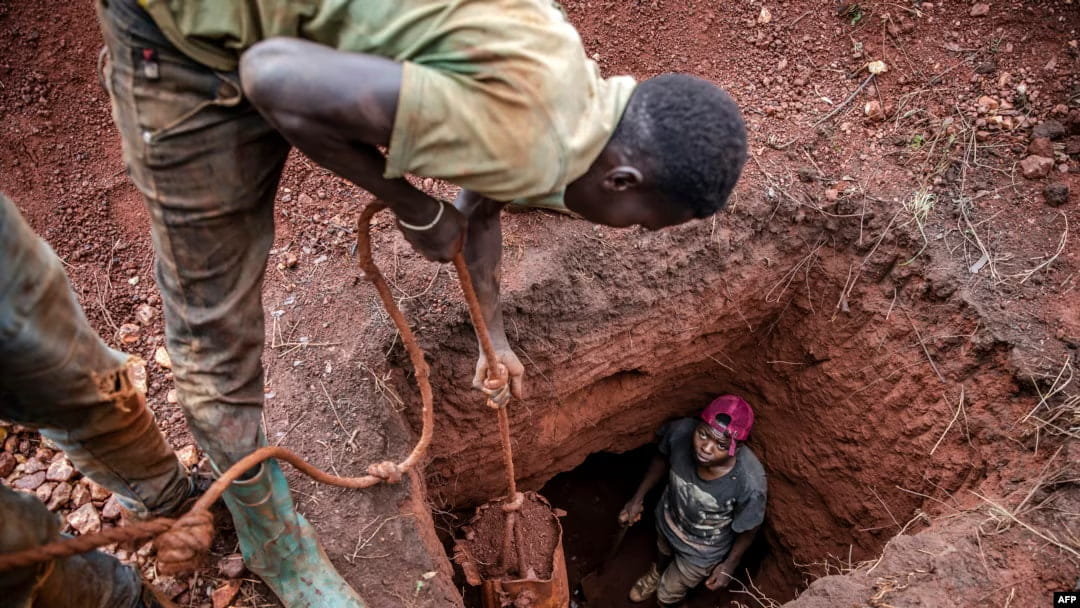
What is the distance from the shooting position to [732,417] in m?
3.78

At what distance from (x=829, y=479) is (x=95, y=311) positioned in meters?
3.45

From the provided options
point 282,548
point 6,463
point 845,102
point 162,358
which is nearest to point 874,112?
point 845,102

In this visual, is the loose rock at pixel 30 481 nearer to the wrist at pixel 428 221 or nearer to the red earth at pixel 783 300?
the red earth at pixel 783 300

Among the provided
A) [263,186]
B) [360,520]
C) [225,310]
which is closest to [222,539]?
[360,520]

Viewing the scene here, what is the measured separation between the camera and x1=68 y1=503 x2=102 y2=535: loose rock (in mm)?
2364

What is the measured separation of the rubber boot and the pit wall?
79 centimetres

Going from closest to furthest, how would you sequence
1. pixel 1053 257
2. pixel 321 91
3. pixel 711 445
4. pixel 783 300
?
pixel 321 91 → pixel 1053 257 → pixel 783 300 → pixel 711 445

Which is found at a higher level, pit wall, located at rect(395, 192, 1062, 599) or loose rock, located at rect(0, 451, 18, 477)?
loose rock, located at rect(0, 451, 18, 477)

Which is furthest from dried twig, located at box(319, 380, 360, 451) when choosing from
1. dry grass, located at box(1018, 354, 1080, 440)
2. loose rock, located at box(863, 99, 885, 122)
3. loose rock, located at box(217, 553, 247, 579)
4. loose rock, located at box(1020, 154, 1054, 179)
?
loose rock, located at box(1020, 154, 1054, 179)

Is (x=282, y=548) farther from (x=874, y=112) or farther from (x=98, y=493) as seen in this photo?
(x=874, y=112)

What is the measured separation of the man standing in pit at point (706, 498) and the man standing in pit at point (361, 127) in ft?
7.74

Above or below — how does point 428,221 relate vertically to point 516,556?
above

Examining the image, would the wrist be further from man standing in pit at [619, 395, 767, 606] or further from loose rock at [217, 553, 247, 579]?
man standing in pit at [619, 395, 767, 606]

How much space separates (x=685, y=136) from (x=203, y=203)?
1081mm
